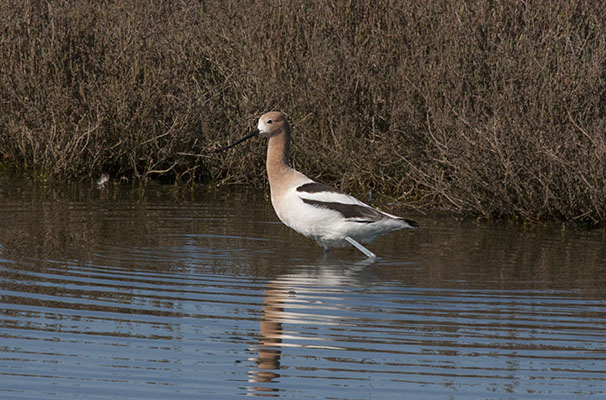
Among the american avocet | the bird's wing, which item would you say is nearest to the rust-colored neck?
the american avocet

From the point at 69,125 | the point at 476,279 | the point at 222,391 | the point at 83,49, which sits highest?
the point at 83,49

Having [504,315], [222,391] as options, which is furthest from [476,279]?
[222,391]

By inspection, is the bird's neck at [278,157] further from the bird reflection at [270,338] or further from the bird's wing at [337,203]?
the bird reflection at [270,338]

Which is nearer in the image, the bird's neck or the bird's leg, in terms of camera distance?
the bird's leg

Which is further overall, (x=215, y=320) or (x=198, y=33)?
(x=198, y=33)

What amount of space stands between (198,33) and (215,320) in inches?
269

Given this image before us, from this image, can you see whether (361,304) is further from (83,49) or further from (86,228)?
(83,49)

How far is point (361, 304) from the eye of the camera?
21.9 ft

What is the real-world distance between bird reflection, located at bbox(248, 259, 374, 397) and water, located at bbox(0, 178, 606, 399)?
2cm

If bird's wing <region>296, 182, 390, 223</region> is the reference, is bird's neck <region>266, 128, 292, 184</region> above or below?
above

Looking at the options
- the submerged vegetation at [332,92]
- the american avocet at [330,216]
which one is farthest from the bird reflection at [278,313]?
the submerged vegetation at [332,92]

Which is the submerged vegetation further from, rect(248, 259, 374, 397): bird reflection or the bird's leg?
rect(248, 259, 374, 397): bird reflection

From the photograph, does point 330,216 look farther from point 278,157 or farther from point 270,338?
point 270,338

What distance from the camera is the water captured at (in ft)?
16.6
